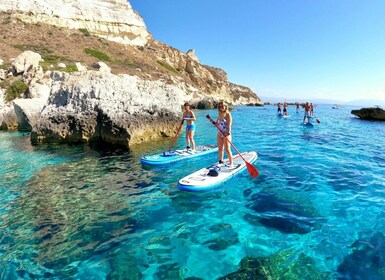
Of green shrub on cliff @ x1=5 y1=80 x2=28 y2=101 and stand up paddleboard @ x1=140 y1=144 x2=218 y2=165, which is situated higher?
green shrub on cliff @ x1=5 y1=80 x2=28 y2=101

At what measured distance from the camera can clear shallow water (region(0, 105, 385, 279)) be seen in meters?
5.07

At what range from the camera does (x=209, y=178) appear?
9.15m

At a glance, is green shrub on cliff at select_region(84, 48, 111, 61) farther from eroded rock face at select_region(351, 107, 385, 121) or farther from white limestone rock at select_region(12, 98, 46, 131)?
eroded rock face at select_region(351, 107, 385, 121)

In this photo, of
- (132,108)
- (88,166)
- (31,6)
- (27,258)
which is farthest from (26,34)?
(27,258)

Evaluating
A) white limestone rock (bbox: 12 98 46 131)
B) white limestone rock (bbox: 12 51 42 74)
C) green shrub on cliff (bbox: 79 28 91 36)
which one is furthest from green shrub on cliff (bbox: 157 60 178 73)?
white limestone rock (bbox: 12 98 46 131)

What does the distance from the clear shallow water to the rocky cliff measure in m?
5.49

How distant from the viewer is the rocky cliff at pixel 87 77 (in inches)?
666

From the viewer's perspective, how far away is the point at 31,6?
72375mm

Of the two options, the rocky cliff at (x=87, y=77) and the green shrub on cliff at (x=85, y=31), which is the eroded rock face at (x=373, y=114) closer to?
the rocky cliff at (x=87, y=77)

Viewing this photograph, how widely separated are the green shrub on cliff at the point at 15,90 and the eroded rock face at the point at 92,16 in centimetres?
5206

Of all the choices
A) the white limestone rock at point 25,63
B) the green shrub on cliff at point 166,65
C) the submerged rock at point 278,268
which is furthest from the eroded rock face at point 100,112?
the green shrub on cliff at point 166,65

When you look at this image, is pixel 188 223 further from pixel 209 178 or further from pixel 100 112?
pixel 100 112

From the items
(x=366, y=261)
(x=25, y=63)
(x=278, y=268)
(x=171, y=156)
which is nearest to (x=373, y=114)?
(x=171, y=156)

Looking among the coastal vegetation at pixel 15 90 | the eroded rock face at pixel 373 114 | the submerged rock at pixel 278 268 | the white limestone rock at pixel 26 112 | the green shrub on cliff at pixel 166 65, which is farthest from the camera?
the green shrub on cliff at pixel 166 65
